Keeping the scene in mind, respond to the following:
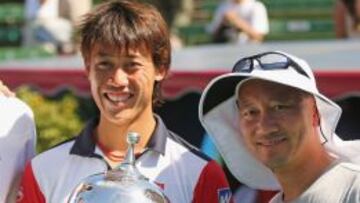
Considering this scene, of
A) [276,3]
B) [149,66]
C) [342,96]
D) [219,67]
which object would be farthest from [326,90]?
[276,3]

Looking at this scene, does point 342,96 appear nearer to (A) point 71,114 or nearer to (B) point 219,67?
(B) point 219,67

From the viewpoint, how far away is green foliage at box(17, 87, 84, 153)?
5.61 metres

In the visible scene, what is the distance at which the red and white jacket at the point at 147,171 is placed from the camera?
2.40 m

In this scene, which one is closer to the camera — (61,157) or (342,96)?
(61,157)

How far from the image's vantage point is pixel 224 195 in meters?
2.43

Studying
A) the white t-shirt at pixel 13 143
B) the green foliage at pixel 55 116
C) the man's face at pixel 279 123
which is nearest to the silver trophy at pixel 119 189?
the man's face at pixel 279 123

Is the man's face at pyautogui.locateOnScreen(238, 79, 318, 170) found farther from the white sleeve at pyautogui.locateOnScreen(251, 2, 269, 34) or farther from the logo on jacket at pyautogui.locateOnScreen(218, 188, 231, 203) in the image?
the white sleeve at pyautogui.locateOnScreen(251, 2, 269, 34)

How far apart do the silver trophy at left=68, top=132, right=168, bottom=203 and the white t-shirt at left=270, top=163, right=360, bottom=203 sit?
0.32m

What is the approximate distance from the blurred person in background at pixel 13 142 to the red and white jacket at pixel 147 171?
0.23 ft

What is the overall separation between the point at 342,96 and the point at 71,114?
6.76 feet

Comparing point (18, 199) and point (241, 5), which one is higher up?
point (18, 199)

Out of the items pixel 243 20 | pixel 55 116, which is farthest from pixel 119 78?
pixel 243 20

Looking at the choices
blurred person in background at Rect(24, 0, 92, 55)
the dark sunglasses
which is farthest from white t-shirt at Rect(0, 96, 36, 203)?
blurred person in background at Rect(24, 0, 92, 55)

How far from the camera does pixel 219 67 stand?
16.3 feet
